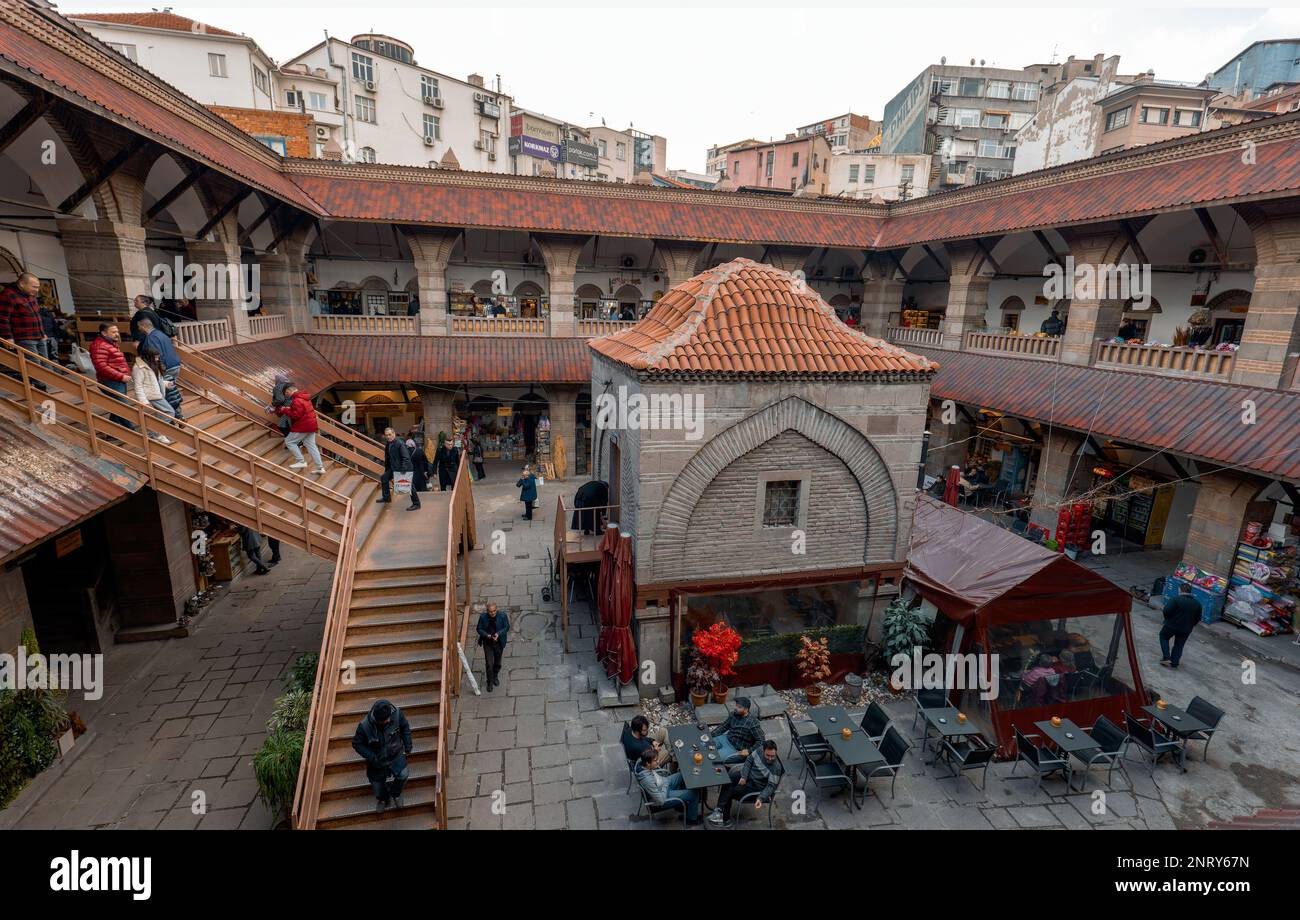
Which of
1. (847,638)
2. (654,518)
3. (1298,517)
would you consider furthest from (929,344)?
(654,518)

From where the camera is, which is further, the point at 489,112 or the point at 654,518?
the point at 489,112

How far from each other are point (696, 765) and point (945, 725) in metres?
4.07

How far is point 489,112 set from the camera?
152ft

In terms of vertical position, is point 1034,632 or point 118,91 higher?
point 118,91

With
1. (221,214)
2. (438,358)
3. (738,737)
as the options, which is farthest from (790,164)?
(738,737)

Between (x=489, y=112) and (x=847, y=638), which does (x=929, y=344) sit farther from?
(x=489, y=112)

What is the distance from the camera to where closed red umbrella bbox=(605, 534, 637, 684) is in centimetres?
1120

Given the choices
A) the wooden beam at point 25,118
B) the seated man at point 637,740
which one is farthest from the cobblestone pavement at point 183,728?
the wooden beam at point 25,118

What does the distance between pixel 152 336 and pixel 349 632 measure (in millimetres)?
6155

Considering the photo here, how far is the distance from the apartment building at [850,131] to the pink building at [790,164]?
873cm

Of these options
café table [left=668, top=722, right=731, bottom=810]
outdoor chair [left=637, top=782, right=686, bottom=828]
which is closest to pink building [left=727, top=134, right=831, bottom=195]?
café table [left=668, top=722, right=731, bottom=810]

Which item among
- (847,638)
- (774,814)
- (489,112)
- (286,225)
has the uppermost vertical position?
(489,112)

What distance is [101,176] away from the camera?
36.9ft

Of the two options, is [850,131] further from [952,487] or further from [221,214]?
[221,214]
